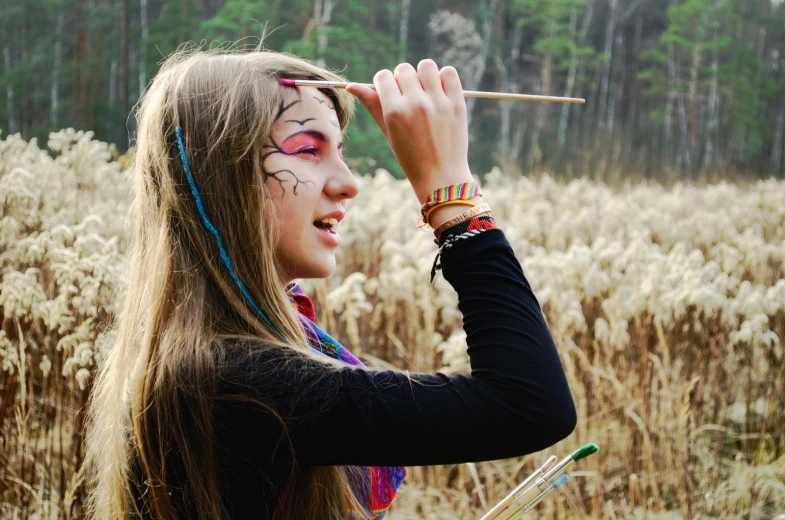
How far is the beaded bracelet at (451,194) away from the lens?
0.99 metres

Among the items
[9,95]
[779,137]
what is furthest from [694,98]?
[9,95]

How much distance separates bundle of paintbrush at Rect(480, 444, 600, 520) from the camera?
1.04m

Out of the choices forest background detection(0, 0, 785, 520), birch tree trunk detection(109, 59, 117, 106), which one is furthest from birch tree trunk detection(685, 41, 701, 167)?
birch tree trunk detection(109, 59, 117, 106)

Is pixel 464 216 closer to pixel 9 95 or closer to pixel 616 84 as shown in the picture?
pixel 9 95

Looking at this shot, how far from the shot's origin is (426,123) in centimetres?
99

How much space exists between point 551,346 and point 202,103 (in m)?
0.59

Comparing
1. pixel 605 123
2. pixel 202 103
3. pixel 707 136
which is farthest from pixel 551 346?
pixel 605 123

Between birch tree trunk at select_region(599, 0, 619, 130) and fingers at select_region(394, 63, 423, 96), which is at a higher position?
birch tree trunk at select_region(599, 0, 619, 130)

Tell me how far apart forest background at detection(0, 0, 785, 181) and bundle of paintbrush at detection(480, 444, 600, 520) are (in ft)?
26.5

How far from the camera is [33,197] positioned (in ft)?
7.47

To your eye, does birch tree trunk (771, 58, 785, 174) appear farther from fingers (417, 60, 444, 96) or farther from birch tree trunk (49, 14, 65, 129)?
fingers (417, 60, 444, 96)

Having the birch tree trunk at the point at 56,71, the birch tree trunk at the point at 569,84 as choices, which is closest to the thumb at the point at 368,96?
the birch tree trunk at the point at 56,71

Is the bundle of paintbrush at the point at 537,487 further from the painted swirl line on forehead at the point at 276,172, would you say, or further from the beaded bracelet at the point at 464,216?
the painted swirl line on forehead at the point at 276,172

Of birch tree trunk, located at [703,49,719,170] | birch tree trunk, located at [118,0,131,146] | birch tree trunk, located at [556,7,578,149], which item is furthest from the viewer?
birch tree trunk, located at [556,7,578,149]
